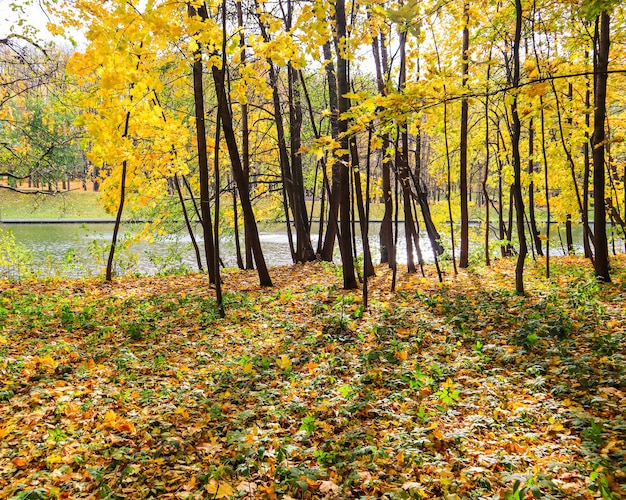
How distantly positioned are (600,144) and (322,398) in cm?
627

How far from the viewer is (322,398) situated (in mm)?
4059

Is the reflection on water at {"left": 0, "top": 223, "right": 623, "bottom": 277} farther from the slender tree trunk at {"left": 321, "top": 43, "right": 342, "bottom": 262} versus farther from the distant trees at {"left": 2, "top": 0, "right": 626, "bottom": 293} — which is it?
the slender tree trunk at {"left": 321, "top": 43, "right": 342, "bottom": 262}

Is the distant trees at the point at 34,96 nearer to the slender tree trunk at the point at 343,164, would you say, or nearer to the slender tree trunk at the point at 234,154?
the slender tree trunk at the point at 234,154

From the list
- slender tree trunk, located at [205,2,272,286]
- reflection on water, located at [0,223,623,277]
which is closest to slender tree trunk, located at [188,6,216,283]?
slender tree trunk, located at [205,2,272,286]

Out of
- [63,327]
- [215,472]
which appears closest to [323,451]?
[215,472]

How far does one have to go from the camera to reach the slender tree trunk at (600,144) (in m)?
6.50

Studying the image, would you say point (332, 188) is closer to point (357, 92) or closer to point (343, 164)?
point (343, 164)

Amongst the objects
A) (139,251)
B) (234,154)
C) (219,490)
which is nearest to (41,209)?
(139,251)

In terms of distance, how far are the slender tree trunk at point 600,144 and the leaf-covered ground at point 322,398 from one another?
580 mm

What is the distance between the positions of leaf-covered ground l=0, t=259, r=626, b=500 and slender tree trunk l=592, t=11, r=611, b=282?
580mm

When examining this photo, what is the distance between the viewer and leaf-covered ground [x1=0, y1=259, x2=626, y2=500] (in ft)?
9.22

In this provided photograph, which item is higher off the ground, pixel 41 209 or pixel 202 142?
pixel 41 209

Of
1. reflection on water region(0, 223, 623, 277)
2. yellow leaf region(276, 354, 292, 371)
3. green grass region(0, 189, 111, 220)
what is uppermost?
green grass region(0, 189, 111, 220)

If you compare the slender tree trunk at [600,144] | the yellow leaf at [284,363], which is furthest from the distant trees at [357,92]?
the yellow leaf at [284,363]
